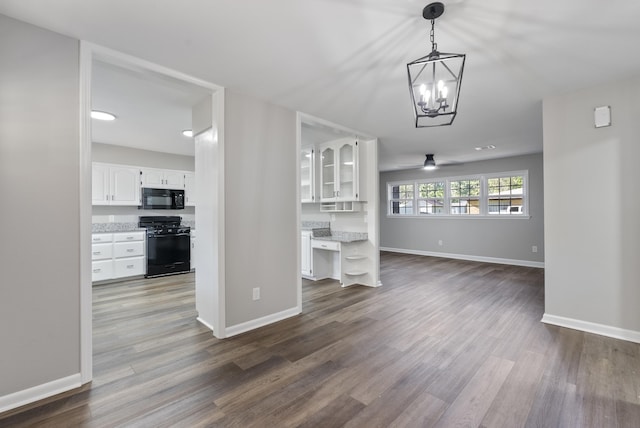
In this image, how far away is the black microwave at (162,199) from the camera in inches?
220

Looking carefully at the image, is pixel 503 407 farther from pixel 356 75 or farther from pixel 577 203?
pixel 356 75

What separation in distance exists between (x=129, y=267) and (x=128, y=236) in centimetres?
56

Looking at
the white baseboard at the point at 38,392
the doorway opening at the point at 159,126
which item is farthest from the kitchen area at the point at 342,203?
the white baseboard at the point at 38,392

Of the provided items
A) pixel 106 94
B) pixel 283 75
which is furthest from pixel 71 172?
pixel 283 75

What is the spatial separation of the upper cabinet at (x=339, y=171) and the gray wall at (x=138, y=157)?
3092mm

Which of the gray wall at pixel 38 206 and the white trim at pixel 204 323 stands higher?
the gray wall at pixel 38 206

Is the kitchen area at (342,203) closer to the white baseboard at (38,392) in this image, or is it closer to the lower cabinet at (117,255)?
the lower cabinet at (117,255)

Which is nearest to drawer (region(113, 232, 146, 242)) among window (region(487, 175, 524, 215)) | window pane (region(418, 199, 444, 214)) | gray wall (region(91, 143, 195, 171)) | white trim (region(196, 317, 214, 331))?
gray wall (region(91, 143, 195, 171))

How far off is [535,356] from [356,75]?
2.85m

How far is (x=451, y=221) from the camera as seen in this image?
7.41 m

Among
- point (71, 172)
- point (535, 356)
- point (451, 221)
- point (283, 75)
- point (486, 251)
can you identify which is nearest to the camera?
point (71, 172)

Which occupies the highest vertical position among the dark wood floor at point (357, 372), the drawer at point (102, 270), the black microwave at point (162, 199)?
the black microwave at point (162, 199)

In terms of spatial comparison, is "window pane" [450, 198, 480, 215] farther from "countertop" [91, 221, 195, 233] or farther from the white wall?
"countertop" [91, 221, 195, 233]

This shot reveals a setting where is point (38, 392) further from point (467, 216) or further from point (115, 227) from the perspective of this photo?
point (467, 216)
